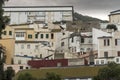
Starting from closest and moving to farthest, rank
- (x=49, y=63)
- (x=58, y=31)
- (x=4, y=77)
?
(x=4, y=77), (x=49, y=63), (x=58, y=31)

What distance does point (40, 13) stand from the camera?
120562 millimetres

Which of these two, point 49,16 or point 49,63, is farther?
point 49,16

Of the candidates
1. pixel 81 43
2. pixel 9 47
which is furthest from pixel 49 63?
pixel 81 43

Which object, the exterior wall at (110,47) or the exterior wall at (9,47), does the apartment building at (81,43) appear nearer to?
the exterior wall at (110,47)

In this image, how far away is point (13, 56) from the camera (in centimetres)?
9081

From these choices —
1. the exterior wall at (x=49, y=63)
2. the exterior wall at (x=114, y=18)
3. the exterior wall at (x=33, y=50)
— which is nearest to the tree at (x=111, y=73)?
the exterior wall at (x=49, y=63)

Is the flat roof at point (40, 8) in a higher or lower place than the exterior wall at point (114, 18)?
higher

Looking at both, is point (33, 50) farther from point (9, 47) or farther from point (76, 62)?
point (76, 62)

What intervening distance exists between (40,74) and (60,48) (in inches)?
1451

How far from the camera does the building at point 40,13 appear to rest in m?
120

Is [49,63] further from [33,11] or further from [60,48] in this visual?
[33,11]

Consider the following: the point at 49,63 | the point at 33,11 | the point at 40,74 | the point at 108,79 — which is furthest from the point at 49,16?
the point at 108,79

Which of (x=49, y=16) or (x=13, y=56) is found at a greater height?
(x=49, y=16)

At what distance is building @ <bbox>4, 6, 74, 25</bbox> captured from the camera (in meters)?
120
